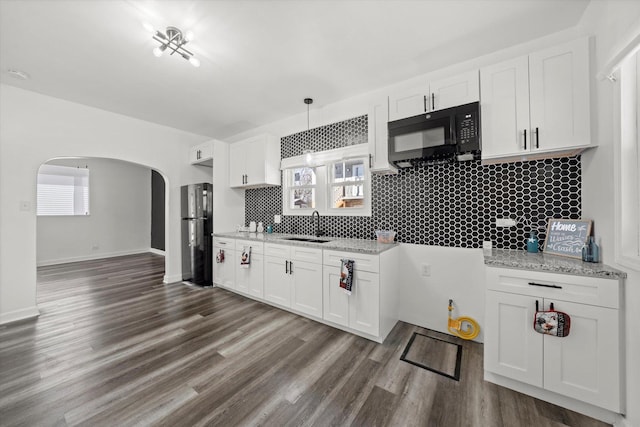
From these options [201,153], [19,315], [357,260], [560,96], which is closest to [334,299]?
[357,260]

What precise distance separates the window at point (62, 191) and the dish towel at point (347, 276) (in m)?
7.25

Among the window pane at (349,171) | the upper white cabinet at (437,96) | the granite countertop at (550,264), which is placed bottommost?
the granite countertop at (550,264)

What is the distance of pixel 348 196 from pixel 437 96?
1.54 meters

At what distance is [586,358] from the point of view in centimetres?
146

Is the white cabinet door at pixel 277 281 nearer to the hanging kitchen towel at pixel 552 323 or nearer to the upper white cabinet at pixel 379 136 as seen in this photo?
the upper white cabinet at pixel 379 136

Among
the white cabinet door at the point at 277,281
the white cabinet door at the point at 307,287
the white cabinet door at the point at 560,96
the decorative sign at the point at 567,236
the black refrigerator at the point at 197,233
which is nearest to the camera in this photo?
the white cabinet door at the point at 560,96

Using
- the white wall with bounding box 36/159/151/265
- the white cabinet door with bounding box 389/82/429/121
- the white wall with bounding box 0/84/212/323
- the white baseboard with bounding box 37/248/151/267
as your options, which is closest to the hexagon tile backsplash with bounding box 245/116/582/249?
the white cabinet door with bounding box 389/82/429/121

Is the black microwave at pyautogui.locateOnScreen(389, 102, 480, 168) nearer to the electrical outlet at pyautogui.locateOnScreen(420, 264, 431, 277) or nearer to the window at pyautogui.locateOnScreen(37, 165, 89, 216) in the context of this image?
the electrical outlet at pyautogui.locateOnScreen(420, 264, 431, 277)

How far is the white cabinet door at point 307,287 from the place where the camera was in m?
2.68

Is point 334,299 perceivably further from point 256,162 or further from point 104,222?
point 104,222

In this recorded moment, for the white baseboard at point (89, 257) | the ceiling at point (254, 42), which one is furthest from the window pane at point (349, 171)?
the white baseboard at point (89, 257)

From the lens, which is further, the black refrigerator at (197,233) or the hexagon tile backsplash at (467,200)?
the black refrigerator at (197,233)

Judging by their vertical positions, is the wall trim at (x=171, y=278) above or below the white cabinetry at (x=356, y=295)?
below

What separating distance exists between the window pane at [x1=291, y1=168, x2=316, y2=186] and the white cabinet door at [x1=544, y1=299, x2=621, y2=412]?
9.48ft
